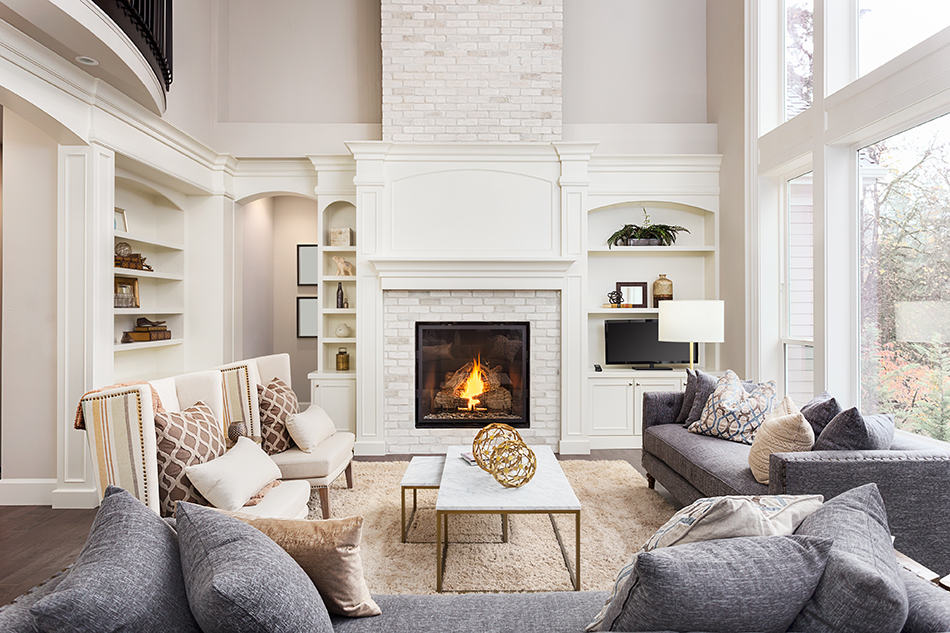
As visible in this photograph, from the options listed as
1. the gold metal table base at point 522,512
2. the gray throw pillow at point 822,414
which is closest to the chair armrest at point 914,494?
the gray throw pillow at point 822,414

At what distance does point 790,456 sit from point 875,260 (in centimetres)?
192

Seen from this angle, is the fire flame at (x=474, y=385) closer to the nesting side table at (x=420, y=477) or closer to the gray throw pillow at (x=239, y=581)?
the nesting side table at (x=420, y=477)

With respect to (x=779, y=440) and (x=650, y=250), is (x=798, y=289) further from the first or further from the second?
(x=779, y=440)

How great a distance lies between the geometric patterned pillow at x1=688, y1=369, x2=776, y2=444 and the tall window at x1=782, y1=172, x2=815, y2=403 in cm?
105

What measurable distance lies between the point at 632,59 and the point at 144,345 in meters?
5.08

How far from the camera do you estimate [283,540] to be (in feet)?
4.75

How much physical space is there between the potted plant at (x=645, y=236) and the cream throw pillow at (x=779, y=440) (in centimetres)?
306

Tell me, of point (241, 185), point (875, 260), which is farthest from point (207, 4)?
A: point (875, 260)

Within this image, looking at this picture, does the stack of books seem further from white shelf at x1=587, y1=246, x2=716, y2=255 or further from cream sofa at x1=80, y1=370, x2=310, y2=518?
white shelf at x1=587, y1=246, x2=716, y2=255

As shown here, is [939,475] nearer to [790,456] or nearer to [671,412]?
[790,456]

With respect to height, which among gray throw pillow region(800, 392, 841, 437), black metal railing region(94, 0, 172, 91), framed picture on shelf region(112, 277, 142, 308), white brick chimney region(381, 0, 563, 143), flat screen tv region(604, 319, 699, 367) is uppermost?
white brick chimney region(381, 0, 563, 143)

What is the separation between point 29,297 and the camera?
3770 mm

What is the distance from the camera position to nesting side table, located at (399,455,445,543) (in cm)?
305

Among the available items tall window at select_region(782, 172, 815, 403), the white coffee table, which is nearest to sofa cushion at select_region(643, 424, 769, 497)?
the white coffee table
